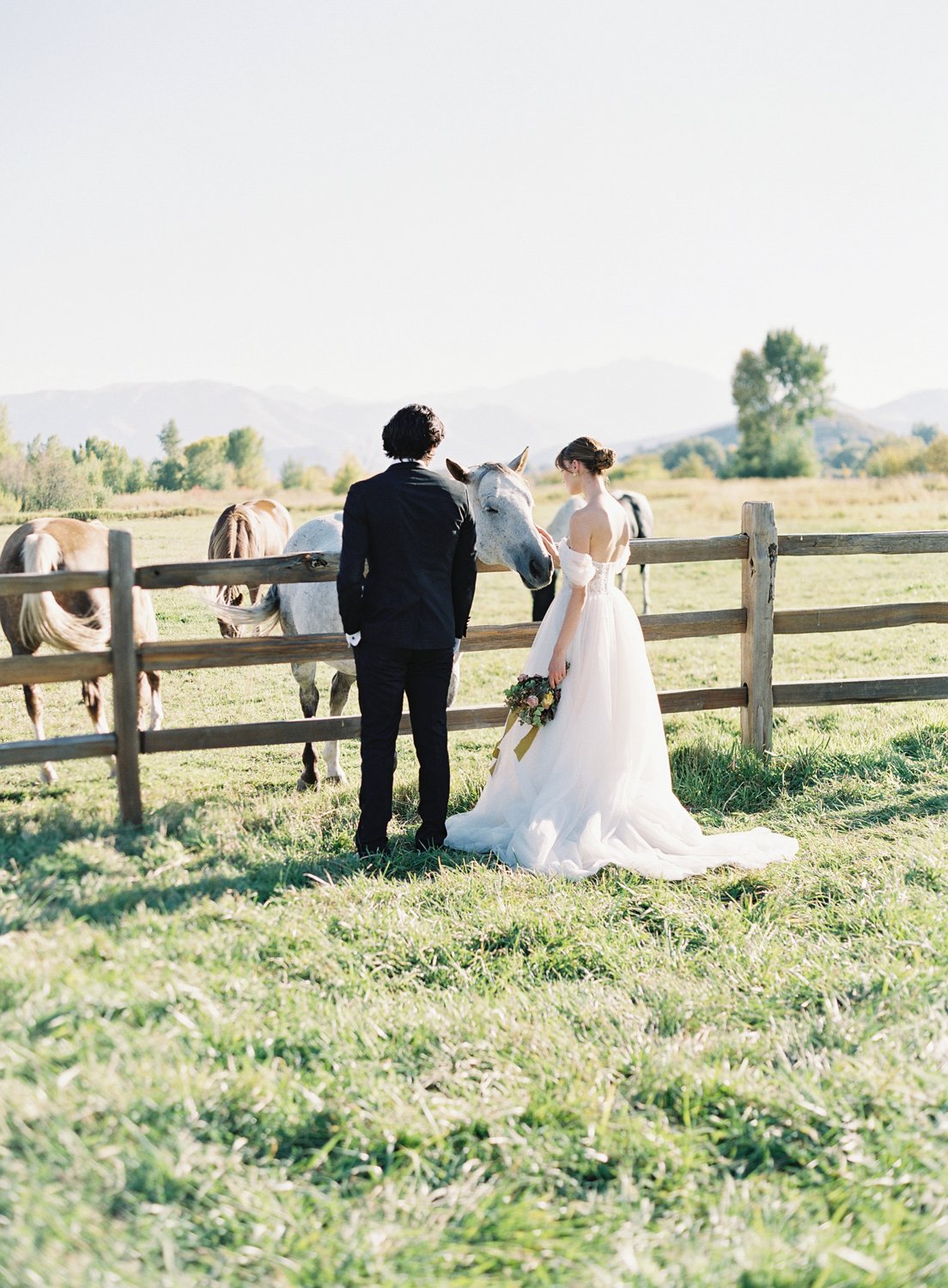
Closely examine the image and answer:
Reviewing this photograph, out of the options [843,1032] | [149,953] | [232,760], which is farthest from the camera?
[232,760]

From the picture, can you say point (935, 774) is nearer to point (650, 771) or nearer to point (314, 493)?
point (650, 771)

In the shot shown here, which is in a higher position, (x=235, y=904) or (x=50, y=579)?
(x=50, y=579)

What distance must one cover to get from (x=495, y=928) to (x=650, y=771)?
1609 mm

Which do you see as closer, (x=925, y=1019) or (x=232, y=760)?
(x=925, y=1019)

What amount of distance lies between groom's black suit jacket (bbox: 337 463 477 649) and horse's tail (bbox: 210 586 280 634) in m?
1.78

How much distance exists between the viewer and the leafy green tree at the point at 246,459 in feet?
41.6

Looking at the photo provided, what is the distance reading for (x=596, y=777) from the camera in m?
5.34

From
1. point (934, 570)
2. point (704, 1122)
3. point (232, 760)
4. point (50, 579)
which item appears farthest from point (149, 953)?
point (934, 570)

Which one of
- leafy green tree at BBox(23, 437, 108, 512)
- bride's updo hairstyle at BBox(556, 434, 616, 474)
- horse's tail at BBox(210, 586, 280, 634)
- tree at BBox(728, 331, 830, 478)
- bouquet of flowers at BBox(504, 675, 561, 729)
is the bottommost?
bouquet of flowers at BBox(504, 675, 561, 729)

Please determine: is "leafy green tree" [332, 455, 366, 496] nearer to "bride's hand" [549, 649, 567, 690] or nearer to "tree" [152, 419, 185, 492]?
"tree" [152, 419, 185, 492]

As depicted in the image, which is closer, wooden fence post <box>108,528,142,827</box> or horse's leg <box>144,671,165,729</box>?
wooden fence post <box>108,528,142,827</box>

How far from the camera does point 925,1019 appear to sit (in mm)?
3438

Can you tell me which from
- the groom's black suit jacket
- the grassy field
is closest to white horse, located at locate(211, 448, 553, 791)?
the groom's black suit jacket

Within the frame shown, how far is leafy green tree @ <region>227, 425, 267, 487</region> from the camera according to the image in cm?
1269
